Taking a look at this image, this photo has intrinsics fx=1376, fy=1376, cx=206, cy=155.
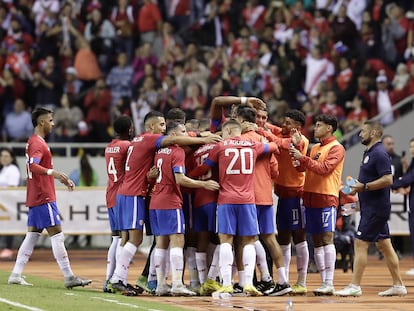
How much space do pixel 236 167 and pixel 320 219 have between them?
160 cm

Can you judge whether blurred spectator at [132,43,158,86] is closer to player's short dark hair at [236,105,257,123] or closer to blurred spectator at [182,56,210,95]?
blurred spectator at [182,56,210,95]

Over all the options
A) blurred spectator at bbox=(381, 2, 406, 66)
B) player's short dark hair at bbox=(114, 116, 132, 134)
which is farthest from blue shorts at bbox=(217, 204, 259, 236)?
blurred spectator at bbox=(381, 2, 406, 66)

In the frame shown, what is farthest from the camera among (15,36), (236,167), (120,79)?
(15,36)

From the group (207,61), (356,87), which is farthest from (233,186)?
(207,61)

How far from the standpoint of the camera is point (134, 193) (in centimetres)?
1794

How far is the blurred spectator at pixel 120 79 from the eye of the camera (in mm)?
32106

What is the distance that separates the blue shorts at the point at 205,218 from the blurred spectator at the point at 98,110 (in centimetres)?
1293

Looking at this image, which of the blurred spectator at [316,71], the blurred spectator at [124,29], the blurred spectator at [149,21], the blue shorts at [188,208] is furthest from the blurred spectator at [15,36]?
the blue shorts at [188,208]

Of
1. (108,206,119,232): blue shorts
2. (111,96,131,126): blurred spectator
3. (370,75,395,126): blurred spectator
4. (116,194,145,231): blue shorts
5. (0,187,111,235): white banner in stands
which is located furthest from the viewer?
(111,96,131,126): blurred spectator

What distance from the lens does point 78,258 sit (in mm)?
26688

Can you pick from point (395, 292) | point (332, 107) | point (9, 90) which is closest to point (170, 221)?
point (395, 292)

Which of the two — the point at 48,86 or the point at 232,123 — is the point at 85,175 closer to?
the point at 48,86

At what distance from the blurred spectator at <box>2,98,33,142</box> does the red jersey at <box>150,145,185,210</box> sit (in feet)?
43.8

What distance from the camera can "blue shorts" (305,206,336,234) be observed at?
60.2 ft
